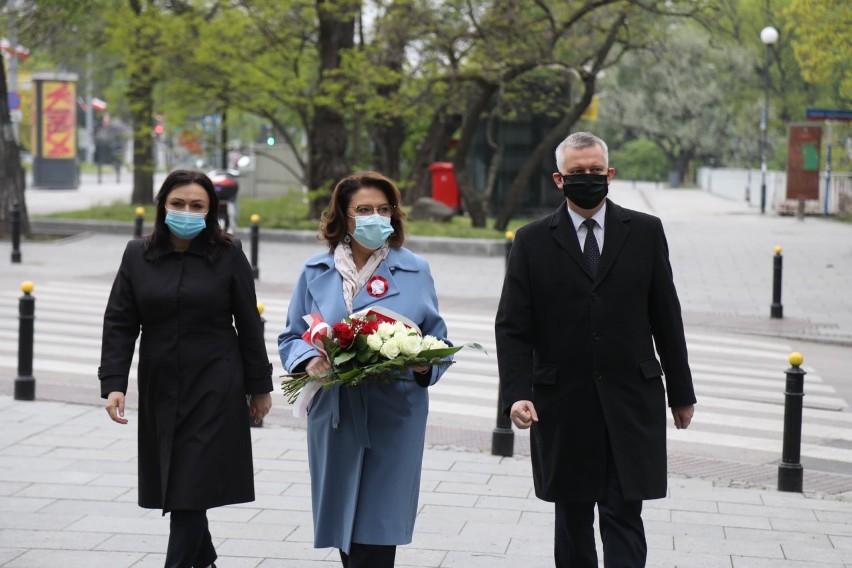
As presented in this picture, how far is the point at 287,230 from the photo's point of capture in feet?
86.0

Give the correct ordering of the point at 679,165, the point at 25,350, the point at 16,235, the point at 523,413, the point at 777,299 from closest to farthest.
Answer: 1. the point at 523,413
2. the point at 25,350
3. the point at 777,299
4. the point at 16,235
5. the point at 679,165

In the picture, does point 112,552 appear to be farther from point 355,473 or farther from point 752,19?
point 752,19

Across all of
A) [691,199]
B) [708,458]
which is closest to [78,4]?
[708,458]

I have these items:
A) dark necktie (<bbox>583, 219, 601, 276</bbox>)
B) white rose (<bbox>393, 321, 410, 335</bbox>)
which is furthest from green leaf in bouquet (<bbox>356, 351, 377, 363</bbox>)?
dark necktie (<bbox>583, 219, 601, 276</bbox>)

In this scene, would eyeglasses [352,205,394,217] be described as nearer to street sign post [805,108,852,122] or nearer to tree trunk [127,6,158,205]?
tree trunk [127,6,158,205]

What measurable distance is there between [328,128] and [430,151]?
215 inches

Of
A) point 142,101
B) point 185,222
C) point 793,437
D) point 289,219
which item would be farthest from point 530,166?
point 185,222

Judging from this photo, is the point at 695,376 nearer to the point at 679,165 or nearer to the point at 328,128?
the point at 328,128

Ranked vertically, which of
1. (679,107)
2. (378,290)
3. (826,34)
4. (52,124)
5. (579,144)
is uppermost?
(679,107)

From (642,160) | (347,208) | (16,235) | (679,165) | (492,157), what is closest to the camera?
(347,208)

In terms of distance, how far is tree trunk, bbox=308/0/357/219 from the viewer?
88.1ft

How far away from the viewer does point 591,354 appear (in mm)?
4695

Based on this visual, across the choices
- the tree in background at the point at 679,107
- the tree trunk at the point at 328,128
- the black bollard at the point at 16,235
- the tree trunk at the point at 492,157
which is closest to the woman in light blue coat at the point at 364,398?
the black bollard at the point at 16,235

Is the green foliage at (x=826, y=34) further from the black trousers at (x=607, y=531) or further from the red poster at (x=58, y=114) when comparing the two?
the red poster at (x=58, y=114)
